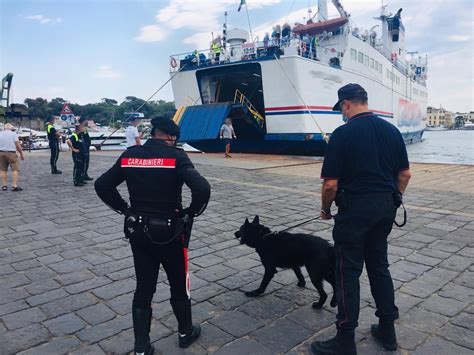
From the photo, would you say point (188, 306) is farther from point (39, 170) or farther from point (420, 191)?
point (39, 170)

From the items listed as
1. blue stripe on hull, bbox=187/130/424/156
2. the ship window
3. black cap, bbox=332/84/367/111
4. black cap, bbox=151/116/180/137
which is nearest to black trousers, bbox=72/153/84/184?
black cap, bbox=151/116/180/137

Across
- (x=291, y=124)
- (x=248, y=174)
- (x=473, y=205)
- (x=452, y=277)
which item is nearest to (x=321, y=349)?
(x=452, y=277)

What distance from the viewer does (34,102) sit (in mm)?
93688

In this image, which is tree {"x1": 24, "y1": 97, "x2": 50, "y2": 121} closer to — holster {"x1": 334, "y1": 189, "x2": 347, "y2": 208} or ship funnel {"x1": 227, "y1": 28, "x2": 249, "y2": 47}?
ship funnel {"x1": 227, "y1": 28, "x2": 249, "y2": 47}

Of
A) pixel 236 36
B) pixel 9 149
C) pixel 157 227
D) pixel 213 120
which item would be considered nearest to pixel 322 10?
pixel 236 36

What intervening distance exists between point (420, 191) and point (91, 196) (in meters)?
7.84

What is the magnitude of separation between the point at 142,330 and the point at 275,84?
53.1 ft

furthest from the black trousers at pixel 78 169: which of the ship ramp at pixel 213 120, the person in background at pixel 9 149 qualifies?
the ship ramp at pixel 213 120

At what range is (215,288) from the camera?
3.53 meters

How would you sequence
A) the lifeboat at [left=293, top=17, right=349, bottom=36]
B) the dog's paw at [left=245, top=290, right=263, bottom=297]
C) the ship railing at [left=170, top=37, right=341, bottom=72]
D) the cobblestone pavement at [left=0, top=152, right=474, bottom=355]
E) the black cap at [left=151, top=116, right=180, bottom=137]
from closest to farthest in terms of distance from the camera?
the black cap at [left=151, top=116, right=180, bottom=137] → the cobblestone pavement at [left=0, top=152, right=474, bottom=355] → the dog's paw at [left=245, top=290, right=263, bottom=297] → the ship railing at [left=170, top=37, right=341, bottom=72] → the lifeboat at [left=293, top=17, right=349, bottom=36]

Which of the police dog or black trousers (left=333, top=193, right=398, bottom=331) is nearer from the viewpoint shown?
black trousers (left=333, top=193, right=398, bottom=331)

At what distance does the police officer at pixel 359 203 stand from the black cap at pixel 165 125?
1.11 metres

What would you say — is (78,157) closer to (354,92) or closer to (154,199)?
(154,199)

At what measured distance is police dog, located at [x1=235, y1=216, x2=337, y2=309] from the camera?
290cm
